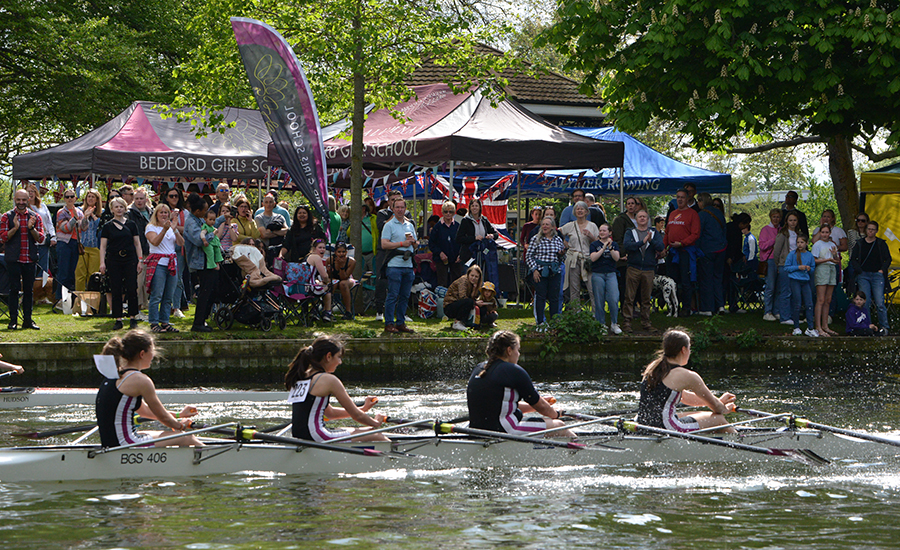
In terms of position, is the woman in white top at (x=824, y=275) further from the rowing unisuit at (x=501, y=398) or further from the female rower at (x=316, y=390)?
the female rower at (x=316, y=390)

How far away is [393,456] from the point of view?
28.7 ft

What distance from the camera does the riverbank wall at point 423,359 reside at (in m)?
13.3

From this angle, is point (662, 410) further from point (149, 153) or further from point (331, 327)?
point (149, 153)

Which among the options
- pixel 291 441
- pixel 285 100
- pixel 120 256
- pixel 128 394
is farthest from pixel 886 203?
pixel 128 394

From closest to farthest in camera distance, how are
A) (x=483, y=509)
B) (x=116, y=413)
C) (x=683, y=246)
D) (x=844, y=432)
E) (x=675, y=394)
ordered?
(x=483, y=509), (x=116, y=413), (x=675, y=394), (x=844, y=432), (x=683, y=246)

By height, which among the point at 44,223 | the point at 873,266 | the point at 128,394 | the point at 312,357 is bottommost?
the point at 128,394

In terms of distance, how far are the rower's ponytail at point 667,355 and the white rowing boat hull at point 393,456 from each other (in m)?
0.55

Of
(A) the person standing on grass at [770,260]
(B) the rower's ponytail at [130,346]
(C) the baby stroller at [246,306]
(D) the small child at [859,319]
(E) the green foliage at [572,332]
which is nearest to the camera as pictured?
(B) the rower's ponytail at [130,346]

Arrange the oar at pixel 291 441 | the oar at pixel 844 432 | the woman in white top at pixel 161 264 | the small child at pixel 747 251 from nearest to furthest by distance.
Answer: the oar at pixel 291 441 < the oar at pixel 844 432 < the woman in white top at pixel 161 264 < the small child at pixel 747 251

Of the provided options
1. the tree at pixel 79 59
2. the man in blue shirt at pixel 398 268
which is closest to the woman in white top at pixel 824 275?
the man in blue shirt at pixel 398 268

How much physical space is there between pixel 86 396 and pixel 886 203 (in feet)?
44.4

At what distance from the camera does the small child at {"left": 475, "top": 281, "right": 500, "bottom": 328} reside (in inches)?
613

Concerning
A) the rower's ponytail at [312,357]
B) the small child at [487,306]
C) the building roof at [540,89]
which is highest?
the building roof at [540,89]

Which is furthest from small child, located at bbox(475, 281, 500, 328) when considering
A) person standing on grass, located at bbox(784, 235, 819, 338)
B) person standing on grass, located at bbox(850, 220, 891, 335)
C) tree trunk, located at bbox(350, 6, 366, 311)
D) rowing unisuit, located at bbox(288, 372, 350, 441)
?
rowing unisuit, located at bbox(288, 372, 350, 441)
